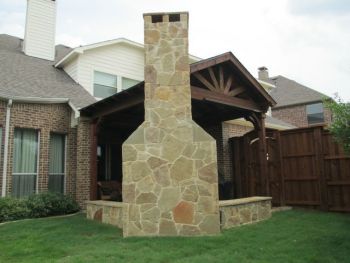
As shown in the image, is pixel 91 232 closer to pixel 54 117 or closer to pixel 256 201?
pixel 256 201

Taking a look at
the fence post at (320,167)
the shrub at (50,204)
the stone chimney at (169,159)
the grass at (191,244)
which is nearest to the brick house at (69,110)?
the shrub at (50,204)

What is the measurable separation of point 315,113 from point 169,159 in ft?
66.4

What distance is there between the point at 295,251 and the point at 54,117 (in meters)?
8.47

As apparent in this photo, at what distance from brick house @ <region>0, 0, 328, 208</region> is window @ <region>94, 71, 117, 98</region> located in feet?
0.13

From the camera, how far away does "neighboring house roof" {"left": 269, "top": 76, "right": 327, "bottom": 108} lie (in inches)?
992

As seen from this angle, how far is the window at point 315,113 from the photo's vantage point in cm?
2470

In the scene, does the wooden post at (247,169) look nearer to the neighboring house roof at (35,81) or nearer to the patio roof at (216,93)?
the patio roof at (216,93)

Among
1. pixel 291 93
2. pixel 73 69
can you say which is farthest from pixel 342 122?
pixel 291 93

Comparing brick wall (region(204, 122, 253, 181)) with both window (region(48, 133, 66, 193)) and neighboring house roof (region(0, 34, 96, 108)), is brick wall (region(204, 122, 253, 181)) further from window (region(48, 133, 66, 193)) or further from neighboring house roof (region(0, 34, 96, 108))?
window (region(48, 133, 66, 193))

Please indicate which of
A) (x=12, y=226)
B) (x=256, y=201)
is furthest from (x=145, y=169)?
(x=12, y=226)

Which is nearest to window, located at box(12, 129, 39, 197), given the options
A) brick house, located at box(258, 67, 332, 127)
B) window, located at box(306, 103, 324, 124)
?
brick house, located at box(258, 67, 332, 127)

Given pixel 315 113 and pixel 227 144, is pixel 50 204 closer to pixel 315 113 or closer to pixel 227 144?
pixel 227 144

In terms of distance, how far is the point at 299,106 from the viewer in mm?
25328

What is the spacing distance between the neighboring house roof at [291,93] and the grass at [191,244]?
1808 cm
